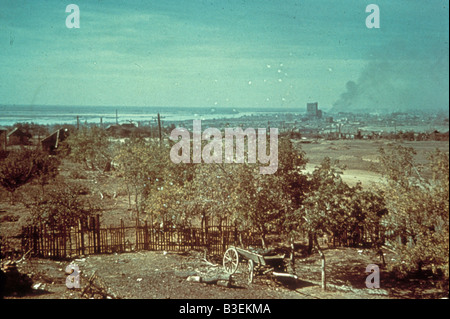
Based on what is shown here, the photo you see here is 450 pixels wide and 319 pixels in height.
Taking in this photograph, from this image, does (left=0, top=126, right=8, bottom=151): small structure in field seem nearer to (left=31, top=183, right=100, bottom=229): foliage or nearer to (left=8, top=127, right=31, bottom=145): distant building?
(left=8, top=127, right=31, bottom=145): distant building

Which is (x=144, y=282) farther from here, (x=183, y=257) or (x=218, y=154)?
(x=218, y=154)

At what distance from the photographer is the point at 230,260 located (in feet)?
37.4

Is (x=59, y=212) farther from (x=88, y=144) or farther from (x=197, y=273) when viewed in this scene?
(x=88, y=144)

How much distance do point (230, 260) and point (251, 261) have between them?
0.75 metres

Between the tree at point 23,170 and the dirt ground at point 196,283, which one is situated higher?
the tree at point 23,170

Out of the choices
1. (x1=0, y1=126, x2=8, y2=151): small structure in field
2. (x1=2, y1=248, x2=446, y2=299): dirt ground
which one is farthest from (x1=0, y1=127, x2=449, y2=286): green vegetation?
(x1=0, y1=126, x2=8, y2=151): small structure in field

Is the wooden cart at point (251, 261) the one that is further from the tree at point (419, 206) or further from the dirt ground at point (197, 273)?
the tree at point (419, 206)

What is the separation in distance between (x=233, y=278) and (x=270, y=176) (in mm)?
3474

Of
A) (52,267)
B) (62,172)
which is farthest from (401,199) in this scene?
(62,172)

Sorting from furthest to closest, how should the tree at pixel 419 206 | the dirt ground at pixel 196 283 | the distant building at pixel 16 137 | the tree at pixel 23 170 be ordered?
the distant building at pixel 16 137
the tree at pixel 23 170
the dirt ground at pixel 196 283
the tree at pixel 419 206

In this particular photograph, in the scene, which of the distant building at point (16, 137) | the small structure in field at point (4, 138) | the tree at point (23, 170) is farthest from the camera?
the distant building at point (16, 137)

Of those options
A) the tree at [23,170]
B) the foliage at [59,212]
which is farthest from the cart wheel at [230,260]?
the tree at [23,170]

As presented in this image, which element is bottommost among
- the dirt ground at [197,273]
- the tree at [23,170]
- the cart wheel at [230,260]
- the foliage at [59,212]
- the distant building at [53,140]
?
the dirt ground at [197,273]

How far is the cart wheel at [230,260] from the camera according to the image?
11.3 m
